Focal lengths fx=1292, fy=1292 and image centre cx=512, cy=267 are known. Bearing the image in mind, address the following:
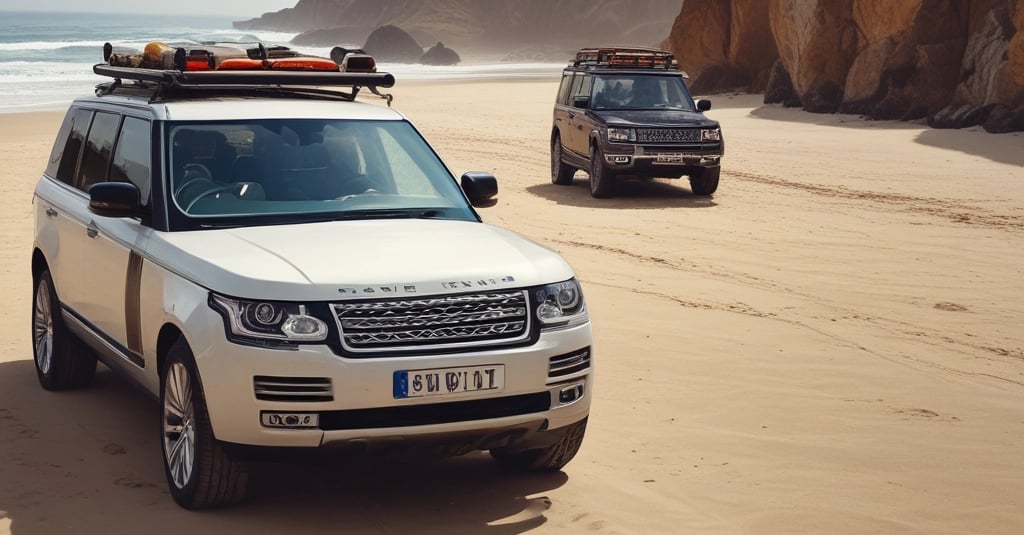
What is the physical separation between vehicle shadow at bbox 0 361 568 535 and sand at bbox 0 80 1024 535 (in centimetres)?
2

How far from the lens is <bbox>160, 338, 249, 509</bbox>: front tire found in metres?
5.30

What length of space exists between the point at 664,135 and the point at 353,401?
43.9ft

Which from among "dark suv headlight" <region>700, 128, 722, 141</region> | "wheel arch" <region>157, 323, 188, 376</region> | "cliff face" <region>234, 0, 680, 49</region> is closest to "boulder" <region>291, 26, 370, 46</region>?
"cliff face" <region>234, 0, 680, 49</region>

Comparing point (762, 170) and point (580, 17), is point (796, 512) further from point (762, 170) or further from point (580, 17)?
point (580, 17)

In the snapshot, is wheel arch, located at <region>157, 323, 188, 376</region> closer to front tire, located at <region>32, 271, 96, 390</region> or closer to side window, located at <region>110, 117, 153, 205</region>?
side window, located at <region>110, 117, 153, 205</region>

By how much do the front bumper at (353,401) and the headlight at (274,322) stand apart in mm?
52

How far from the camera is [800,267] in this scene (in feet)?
41.5

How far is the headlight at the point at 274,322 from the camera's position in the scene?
504 centimetres

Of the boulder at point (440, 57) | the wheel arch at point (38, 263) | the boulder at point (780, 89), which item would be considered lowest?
the boulder at point (440, 57)

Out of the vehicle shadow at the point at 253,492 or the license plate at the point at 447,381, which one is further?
the vehicle shadow at the point at 253,492

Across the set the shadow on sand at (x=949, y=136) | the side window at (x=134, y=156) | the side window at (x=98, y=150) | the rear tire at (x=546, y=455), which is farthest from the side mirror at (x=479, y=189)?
the shadow on sand at (x=949, y=136)

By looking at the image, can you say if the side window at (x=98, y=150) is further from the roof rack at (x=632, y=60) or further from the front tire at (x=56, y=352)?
the roof rack at (x=632, y=60)

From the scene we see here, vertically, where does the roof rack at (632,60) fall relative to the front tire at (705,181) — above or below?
above

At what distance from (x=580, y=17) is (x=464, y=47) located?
1734 cm
